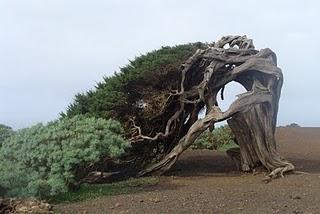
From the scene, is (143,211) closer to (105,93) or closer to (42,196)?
(42,196)

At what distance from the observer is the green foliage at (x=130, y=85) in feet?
48.4

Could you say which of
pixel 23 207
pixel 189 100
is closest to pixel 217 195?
pixel 23 207

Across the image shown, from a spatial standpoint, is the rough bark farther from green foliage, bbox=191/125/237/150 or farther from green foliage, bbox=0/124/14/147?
green foliage, bbox=191/125/237/150

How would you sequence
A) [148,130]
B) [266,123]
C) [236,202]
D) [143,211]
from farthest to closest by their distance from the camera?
[148,130] → [266,123] → [236,202] → [143,211]

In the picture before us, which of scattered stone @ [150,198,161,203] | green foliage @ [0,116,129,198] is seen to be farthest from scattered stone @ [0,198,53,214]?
scattered stone @ [150,198,161,203]

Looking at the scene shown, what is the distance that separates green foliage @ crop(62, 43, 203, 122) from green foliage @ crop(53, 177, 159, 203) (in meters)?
2.07

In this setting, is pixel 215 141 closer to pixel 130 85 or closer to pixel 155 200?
pixel 130 85

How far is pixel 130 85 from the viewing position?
49.3 feet

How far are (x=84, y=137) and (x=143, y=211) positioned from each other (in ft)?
8.16

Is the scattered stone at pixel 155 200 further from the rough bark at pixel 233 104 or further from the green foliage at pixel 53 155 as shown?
the rough bark at pixel 233 104

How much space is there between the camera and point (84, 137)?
11188 millimetres

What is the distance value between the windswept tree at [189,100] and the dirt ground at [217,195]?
2.26 feet

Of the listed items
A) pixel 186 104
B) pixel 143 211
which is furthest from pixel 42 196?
pixel 186 104

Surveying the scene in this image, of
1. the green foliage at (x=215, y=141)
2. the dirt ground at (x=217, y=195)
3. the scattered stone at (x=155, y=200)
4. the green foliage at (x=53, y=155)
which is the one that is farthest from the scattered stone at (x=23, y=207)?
the green foliage at (x=215, y=141)
